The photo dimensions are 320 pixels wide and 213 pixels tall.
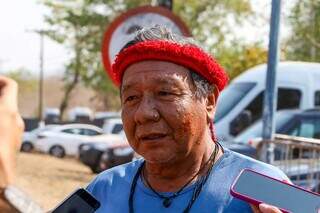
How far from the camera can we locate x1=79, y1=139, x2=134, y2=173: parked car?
16.3m

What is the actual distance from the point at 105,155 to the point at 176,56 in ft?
49.2

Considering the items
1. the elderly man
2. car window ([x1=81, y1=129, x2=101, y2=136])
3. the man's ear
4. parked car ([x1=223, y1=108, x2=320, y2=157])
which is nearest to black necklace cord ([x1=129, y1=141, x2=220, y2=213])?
the elderly man

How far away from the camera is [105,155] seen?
1700 cm

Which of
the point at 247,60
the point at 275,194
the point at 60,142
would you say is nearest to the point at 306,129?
the point at 275,194

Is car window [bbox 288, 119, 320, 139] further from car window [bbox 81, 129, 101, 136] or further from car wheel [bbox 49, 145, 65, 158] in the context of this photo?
car window [bbox 81, 129, 101, 136]

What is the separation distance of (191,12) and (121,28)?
29.1 metres

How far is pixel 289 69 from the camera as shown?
39.2 ft

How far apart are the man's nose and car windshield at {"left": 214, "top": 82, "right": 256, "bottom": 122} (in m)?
9.18

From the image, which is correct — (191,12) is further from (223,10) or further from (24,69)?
(24,69)

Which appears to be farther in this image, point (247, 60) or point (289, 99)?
point (247, 60)

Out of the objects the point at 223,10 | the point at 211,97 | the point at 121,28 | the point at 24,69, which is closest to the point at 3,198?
the point at 211,97

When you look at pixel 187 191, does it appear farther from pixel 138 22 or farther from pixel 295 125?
pixel 295 125

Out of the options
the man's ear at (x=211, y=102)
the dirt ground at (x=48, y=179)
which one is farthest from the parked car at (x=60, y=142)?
the man's ear at (x=211, y=102)

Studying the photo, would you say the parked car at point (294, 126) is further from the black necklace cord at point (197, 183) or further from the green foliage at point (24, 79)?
the green foliage at point (24, 79)
